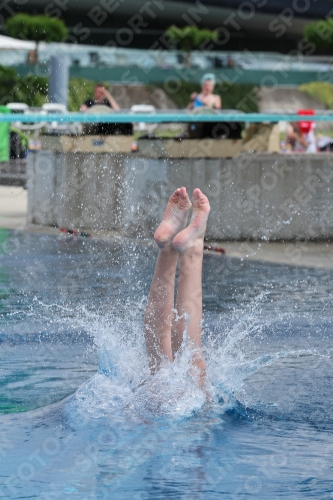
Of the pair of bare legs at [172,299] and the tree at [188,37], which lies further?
the tree at [188,37]

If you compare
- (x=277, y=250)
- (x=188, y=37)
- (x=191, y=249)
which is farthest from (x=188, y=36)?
(x=191, y=249)

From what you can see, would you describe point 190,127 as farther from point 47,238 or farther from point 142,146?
point 47,238

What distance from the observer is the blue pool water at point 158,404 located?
3387 millimetres

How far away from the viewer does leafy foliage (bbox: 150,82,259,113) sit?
3994 cm

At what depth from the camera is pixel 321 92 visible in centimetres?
4278

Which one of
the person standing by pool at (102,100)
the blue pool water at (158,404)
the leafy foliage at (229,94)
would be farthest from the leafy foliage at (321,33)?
the blue pool water at (158,404)

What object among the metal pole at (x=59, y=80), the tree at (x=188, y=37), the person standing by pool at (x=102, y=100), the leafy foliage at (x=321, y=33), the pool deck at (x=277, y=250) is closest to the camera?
the pool deck at (x=277, y=250)

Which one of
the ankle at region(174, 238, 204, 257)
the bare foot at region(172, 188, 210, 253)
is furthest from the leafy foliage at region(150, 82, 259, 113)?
the ankle at region(174, 238, 204, 257)

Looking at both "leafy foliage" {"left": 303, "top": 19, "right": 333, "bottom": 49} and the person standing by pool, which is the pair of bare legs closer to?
the person standing by pool

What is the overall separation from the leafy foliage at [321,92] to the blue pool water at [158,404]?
36348 mm

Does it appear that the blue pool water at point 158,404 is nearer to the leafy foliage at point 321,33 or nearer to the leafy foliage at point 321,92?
the leafy foliage at point 321,92

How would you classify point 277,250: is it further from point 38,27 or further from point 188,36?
point 188,36

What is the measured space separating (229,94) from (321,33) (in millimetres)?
7625

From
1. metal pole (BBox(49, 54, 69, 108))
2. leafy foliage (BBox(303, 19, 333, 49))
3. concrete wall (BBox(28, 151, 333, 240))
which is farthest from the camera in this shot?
leafy foliage (BBox(303, 19, 333, 49))
